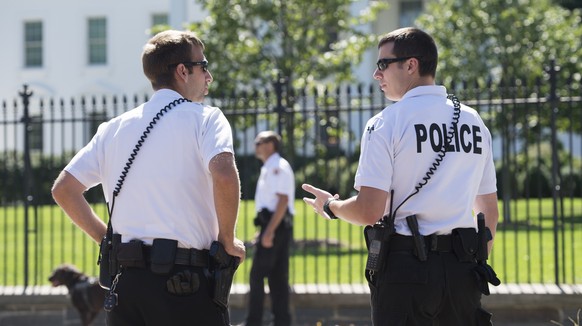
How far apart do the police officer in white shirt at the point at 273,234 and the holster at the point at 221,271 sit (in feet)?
14.3

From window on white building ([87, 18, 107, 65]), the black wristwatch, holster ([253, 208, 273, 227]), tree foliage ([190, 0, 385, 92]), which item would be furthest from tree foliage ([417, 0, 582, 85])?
window on white building ([87, 18, 107, 65])

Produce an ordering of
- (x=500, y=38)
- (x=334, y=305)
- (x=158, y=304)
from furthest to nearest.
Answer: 1. (x=500, y=38)
2. (x=334, y=305)
3. (x=158, y=304)

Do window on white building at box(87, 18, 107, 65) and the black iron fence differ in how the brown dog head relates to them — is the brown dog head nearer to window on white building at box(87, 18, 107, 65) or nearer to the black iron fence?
the black iron fence

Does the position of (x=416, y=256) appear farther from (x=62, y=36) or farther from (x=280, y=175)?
(x=62, y=36)

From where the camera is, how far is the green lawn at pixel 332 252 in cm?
874

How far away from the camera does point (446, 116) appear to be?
3822mm

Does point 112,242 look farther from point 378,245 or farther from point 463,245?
point 463,245

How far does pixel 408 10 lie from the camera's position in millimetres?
32156

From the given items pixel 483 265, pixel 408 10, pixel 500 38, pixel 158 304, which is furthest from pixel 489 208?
pixel 408 10

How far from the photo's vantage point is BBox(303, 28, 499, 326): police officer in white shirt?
367 cm

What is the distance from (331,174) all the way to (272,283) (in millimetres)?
12508

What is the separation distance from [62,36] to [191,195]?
31.1 metres

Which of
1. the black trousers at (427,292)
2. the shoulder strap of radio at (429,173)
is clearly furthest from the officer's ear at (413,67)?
the black trousers at (427,292)

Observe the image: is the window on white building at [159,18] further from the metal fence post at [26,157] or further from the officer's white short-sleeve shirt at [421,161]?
the officer's white short-sleeve shirt at [421,161]
